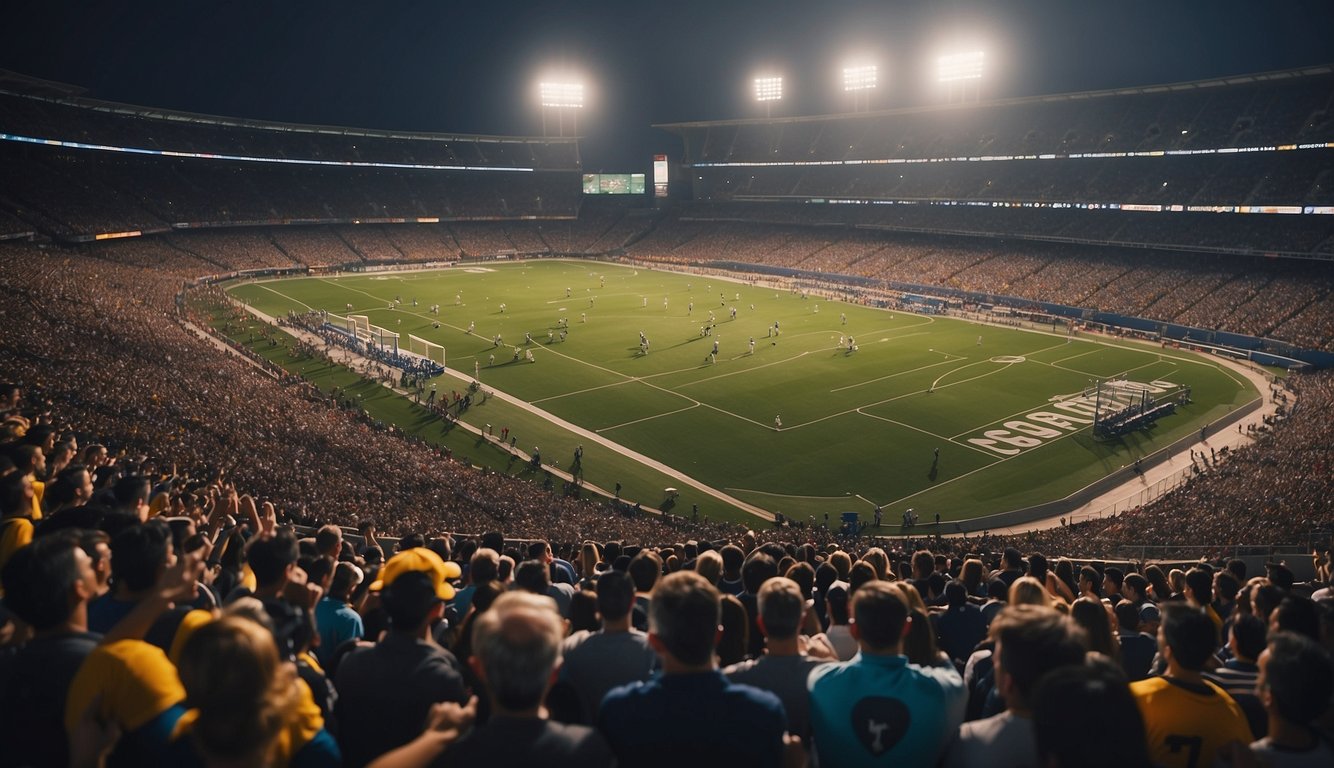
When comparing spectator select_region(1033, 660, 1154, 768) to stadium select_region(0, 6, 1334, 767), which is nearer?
spectator select_region(1033, 660, 1154, 768)

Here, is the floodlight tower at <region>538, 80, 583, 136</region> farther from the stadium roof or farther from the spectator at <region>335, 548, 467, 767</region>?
the spectator at <region>335, 548, 467, 767</region>

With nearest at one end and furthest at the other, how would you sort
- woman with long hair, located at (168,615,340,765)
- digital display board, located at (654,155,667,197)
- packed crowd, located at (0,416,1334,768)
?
woman with long hair, located at (168,615,340,765), packed crowd, located at (0,416,1334,768), digital display board, located at (654,155,667,197)

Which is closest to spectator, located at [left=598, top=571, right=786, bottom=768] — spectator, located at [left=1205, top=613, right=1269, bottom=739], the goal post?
spectator, located at [left=1205, top=613, right=1269, bottom=739]

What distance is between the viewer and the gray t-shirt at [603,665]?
5102mm

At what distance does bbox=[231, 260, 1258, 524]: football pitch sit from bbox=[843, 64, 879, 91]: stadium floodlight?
37.4 metres

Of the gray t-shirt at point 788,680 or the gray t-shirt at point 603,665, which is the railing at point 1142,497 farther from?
the gray t-shirt at point 603,665

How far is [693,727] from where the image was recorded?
3.82m

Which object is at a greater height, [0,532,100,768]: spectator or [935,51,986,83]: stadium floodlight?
[935,51,986,83]: stadium floodlight

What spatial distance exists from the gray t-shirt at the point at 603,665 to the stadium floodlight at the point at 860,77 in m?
98.2

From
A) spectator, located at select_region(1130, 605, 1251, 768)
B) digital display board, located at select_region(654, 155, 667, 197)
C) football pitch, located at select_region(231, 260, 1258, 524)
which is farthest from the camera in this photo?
digital display board, located at select_region(654, 155, 667, 197)

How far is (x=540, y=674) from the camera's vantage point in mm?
3455

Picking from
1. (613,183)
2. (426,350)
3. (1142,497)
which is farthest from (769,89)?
(1142,497)

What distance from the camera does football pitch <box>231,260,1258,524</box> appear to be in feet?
103

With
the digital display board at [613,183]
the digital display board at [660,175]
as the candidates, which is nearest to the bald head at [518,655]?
the digital display board at [660,175]
